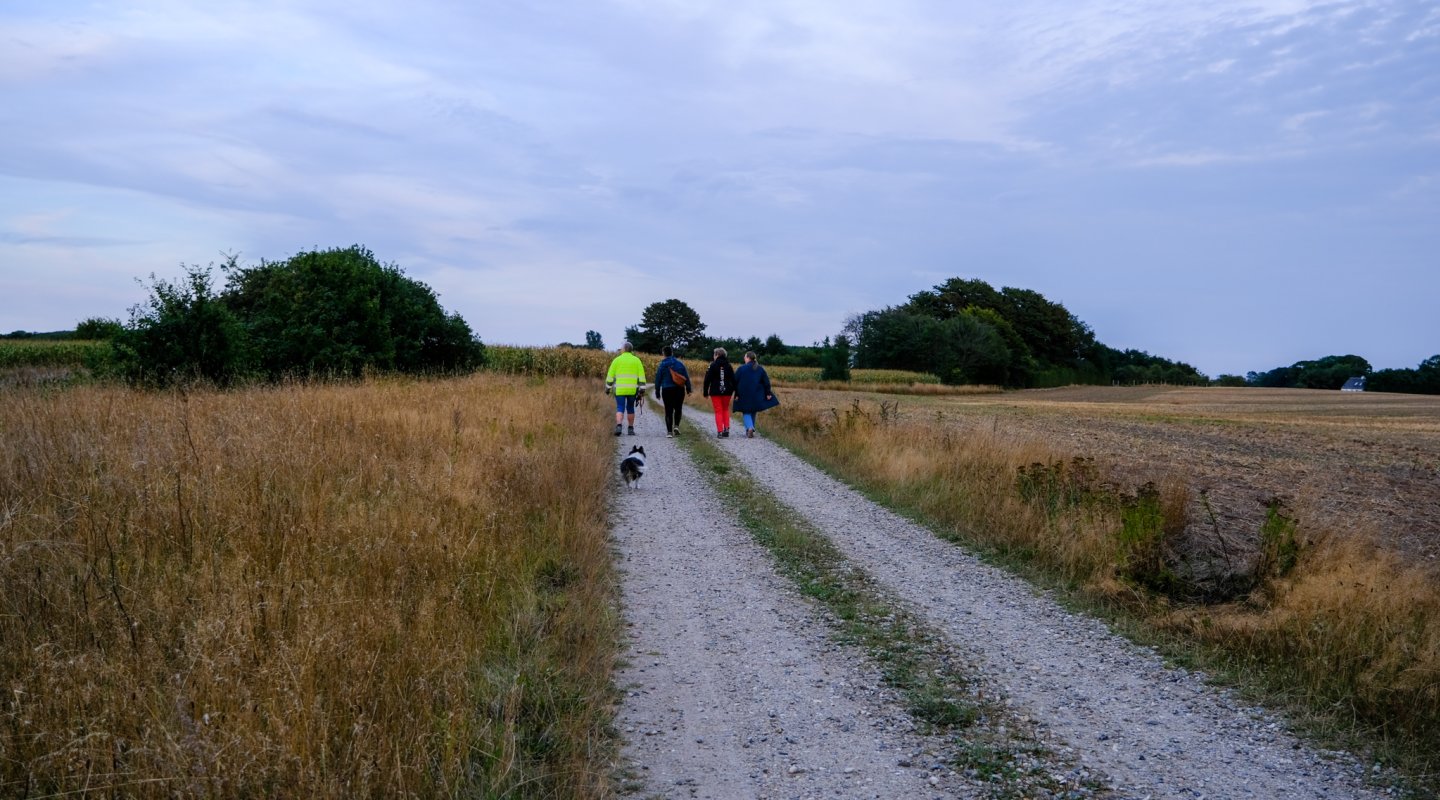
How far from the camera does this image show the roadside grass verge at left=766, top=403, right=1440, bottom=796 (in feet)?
17.3

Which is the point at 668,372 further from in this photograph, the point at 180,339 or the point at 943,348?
the point at 943,348

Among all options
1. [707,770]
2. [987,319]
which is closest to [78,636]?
[707,770]

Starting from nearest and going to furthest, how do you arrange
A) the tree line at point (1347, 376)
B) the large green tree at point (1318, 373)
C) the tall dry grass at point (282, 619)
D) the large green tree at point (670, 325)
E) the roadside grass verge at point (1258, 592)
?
the tall dry grass at point (282, 619)
the roadside grass verge at point (1258, 592)
the tree line at point (1347, 376)
the large green tree at point (1318, 373)
the large green tree at point (670, 325)

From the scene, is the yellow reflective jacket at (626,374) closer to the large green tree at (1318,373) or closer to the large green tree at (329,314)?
the large green tree at (329,314)

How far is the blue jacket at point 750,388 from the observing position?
74.6 ft

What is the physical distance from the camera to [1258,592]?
7.32 metres

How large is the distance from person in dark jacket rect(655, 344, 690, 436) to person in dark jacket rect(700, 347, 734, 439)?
0.72 m

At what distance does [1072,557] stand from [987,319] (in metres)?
102

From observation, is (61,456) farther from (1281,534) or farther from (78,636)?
(1281,534)

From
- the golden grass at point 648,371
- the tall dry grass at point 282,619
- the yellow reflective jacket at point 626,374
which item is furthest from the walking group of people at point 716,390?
the golden grass at point 648,371

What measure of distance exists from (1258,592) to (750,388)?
15956 mm

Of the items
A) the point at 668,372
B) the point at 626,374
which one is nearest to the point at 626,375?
the point at 626,374

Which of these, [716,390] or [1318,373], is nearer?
[716,390]

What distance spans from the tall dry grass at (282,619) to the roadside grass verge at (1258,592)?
4058 millimetres
